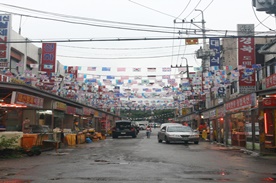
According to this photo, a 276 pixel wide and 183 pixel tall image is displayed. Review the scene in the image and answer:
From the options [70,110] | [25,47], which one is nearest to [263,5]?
[70,110]

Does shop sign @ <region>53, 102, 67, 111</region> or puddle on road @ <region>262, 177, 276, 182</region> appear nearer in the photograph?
puddle on road @ <region>262, 177, 276, 182</region>

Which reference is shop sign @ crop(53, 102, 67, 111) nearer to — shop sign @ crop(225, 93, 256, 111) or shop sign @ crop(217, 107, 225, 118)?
shop sign @ crop(225, 93, 256, 111)

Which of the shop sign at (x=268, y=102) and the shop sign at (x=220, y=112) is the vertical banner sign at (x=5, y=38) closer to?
the shop sign at (x=220, y=112)

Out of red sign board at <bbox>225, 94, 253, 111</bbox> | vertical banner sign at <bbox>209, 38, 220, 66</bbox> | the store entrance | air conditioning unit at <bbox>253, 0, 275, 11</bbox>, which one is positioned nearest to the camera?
air conditioning unit at <bbox>253, 0, 275, 11</bbox>

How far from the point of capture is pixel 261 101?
54.3ft

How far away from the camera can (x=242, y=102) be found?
1881 centimetres

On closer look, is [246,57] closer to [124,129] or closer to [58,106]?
[58,106]

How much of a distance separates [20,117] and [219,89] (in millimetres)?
16664

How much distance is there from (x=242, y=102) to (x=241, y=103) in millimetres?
244

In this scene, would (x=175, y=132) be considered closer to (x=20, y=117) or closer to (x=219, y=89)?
(x=219, y=89)

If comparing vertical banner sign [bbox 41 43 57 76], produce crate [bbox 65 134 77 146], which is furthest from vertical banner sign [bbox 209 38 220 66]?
vertical banner sign [bbox 41 43 57 76]

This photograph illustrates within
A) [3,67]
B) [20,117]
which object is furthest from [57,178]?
[3,67]

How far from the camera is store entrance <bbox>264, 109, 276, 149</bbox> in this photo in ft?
57.5

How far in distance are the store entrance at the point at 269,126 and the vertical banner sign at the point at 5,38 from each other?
1932cm
